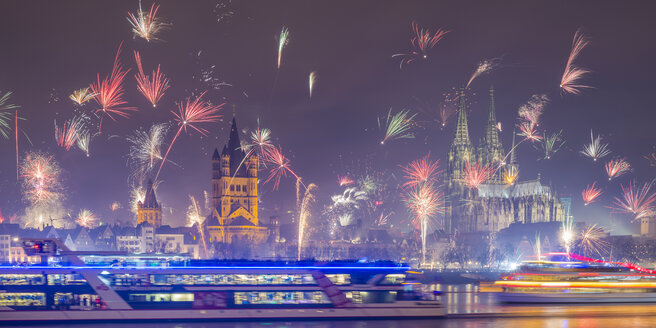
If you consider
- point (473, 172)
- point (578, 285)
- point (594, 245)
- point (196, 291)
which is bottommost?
point (594, 245)

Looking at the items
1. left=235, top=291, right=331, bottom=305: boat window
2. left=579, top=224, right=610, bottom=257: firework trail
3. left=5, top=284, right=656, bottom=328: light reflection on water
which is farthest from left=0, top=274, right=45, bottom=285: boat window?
left=579, top=224, right=610, bottom=257: firework trail

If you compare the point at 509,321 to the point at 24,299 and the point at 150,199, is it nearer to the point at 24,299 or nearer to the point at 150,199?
the point at 24,299

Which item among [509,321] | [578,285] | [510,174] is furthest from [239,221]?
[509,321]

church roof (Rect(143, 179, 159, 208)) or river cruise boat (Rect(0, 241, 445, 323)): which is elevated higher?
church roof (Rect(143, 179, 159, 208))

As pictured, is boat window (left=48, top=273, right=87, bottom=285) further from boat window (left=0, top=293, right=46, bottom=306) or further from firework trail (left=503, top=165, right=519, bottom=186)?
firework trail (left=503, top=165, right=519, bottom=186)

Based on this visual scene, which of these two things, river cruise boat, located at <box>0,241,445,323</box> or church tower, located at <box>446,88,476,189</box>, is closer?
river cruise boat, located at <box>0,241,445,323</box>

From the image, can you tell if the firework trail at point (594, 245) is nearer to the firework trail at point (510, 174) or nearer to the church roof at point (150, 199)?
the firework trail at point (510, 174)
